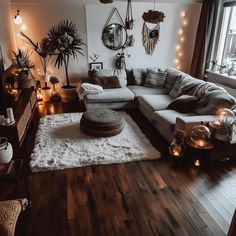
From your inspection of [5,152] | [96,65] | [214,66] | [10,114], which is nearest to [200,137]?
[5,152]

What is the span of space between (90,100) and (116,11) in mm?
2283

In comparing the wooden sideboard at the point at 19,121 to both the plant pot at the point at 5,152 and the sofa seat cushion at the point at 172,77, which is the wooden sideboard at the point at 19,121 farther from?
the sofa seat cushion at the point at 172,77

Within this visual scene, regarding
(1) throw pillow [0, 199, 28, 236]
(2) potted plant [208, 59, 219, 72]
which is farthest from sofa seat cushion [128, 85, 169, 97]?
(1) throw pillow [0, 199, 28, 236]

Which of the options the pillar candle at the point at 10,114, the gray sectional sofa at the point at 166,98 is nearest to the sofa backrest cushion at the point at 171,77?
the gray sectional sofa at the point at 166,98

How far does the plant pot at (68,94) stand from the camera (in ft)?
17.2

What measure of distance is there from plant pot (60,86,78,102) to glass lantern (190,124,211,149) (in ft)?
10.6

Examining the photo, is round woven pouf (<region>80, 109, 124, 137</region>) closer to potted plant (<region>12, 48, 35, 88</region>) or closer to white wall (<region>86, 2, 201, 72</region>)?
potted plant (<region>12, 48, 35, 88</region>)

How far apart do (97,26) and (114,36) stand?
1.50 ft

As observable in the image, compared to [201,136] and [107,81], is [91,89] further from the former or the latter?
[201,136]

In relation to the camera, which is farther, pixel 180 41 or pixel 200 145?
pixel 180 41

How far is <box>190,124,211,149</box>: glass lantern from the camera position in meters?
2.79

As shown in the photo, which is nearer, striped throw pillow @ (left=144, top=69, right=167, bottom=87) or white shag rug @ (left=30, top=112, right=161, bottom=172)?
white shag rug @ (left=30, top=112, right=161, bottom=172)

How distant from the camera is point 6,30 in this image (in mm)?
4289

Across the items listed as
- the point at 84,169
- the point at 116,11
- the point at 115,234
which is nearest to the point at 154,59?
the point at 116,11
